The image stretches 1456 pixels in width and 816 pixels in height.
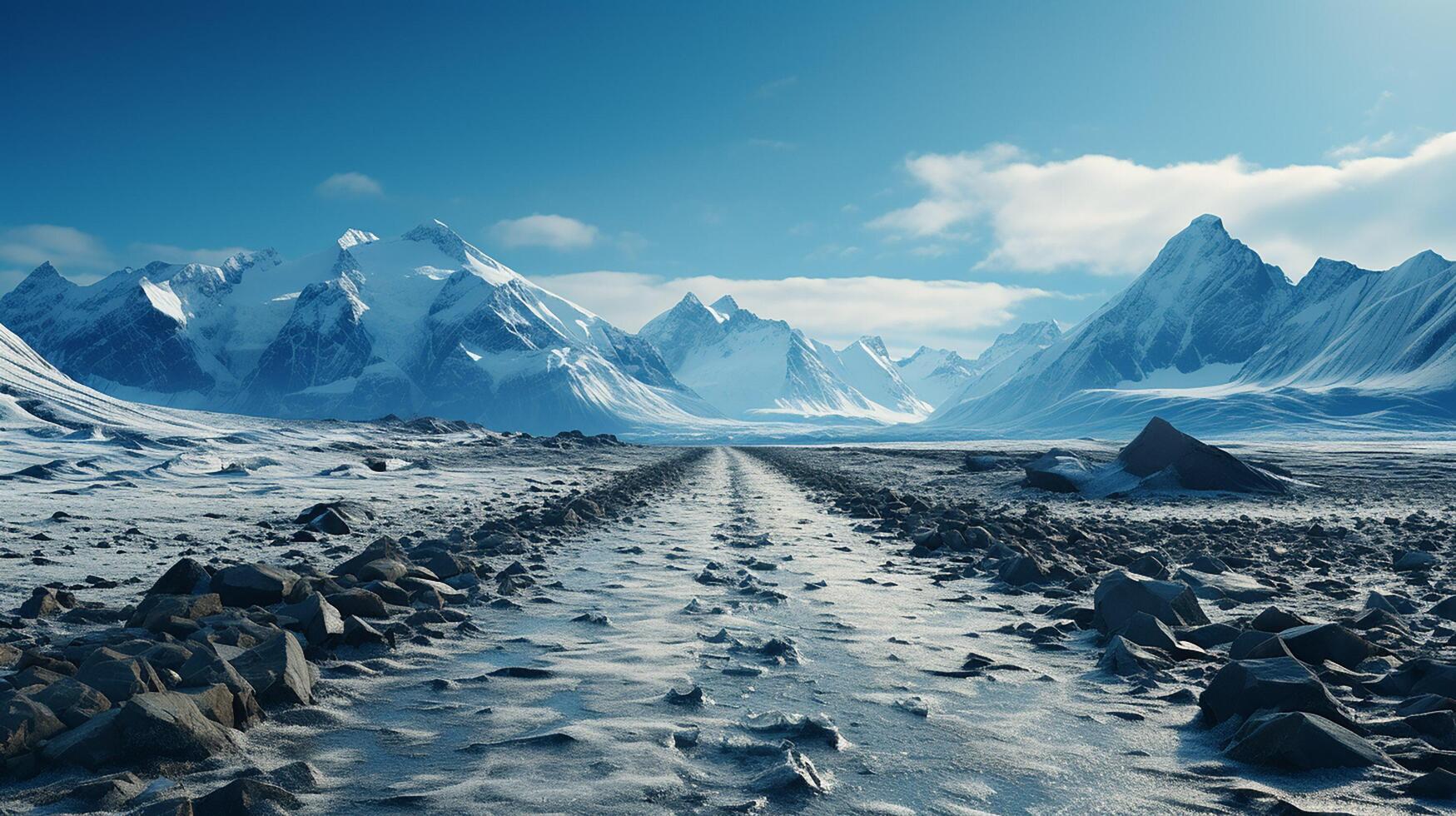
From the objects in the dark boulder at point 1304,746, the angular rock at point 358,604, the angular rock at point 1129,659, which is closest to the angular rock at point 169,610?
the angular rock at point 358,604

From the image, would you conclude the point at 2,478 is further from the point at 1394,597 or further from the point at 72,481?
the point at 1394,597

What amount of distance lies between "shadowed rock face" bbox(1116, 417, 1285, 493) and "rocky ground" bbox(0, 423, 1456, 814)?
499 inches

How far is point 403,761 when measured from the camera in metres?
4.20

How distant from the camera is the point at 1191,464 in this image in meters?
26.3

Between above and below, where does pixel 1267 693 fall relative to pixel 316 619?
above

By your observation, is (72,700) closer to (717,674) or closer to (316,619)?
(316,619)

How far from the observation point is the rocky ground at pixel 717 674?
3914mm

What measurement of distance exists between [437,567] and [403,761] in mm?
5962

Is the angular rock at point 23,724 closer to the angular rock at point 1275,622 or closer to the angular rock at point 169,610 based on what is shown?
the angular rock at point 169,610

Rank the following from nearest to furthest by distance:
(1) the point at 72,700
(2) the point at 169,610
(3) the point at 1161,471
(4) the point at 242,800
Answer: (4) the point at 242,800, (1) the point at 72,700, (2) the point at 169,610, (3) the point at 1161,471

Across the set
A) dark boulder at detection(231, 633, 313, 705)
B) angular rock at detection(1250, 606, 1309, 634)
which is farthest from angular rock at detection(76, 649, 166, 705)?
angular rock at detection(1250, 606, 1309, 634)

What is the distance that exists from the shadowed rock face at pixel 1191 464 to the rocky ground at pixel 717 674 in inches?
499

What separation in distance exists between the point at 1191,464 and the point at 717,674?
25348mm

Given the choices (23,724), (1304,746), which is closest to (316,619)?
(23,724)
